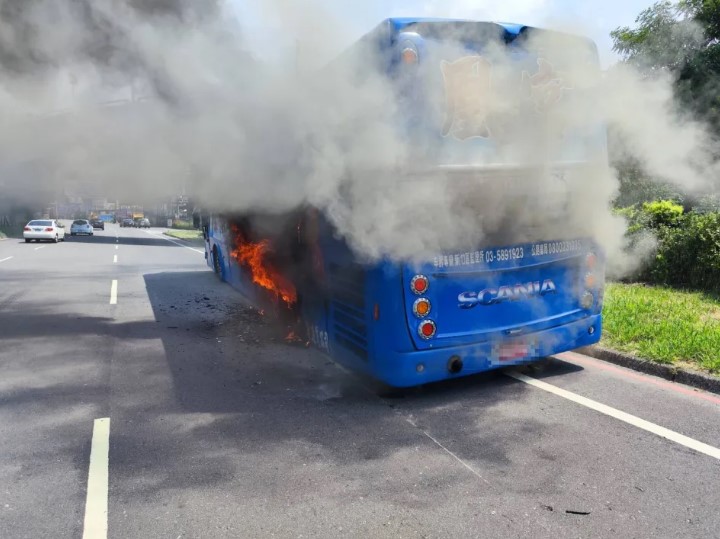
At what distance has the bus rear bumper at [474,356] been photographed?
13.0 feet

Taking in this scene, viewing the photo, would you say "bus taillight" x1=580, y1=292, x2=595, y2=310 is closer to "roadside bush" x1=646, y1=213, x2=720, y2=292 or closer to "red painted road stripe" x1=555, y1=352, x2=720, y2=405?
"red painted road stripe" x1=555, y1=352, x2=720, y2=405

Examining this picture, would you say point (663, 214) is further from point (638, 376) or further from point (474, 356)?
point (474, 356)

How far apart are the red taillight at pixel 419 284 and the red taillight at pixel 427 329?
0.23 m

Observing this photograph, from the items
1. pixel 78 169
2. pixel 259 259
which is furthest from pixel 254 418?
pixel 78 169

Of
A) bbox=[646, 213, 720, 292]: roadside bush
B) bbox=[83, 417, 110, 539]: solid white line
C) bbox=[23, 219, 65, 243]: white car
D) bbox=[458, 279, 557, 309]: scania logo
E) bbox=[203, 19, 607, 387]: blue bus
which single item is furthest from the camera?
bbox=[23, 219, 65, 243]: white car

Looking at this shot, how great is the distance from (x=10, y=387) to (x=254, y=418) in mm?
2405

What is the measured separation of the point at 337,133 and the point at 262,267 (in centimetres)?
326

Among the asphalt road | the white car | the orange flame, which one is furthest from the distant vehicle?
the asphalt road

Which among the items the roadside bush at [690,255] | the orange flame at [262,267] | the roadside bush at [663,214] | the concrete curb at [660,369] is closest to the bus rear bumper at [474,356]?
the concrete curb at [660,369]

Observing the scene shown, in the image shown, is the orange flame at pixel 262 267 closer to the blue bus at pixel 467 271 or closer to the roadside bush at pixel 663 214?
the blue bus at pixel 467 271

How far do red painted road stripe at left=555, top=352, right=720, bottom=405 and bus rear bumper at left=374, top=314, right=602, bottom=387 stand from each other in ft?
1.73

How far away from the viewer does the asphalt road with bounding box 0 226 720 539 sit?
8.61ft

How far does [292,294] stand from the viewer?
599 centimetres

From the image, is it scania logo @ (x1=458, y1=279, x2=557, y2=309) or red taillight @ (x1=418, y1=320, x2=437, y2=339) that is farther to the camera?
scania logo @ (x1=458, y1=279, x2=557, y2=309)
